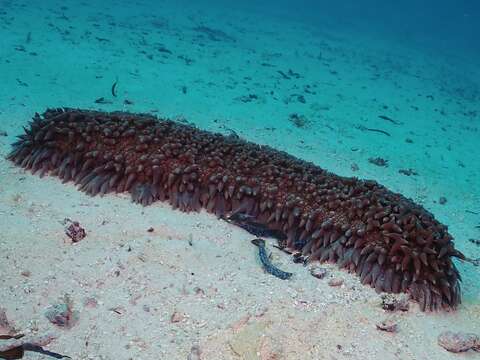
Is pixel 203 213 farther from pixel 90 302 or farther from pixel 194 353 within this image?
pixel 194 353

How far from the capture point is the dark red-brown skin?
377 cm

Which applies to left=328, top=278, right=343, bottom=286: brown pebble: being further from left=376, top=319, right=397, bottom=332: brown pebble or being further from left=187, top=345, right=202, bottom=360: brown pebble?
left=187, top=345, right=202, bottom=360: brown pebble

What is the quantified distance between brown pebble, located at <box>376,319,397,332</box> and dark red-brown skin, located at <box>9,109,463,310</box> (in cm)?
39

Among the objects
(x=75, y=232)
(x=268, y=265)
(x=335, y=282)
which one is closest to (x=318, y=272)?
(x=335, y=282)

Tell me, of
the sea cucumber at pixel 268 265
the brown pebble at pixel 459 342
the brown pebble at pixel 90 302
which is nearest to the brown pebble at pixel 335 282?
the sea cucumber at pixel 268 265

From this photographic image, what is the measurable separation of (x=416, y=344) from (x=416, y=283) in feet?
1.73

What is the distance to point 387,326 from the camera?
346cm

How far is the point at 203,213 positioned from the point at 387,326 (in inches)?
83.9

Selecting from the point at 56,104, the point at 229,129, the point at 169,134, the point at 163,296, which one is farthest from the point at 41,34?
the point at 163,296

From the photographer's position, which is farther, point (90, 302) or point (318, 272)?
point (318, 272)

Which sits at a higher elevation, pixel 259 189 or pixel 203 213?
pixel 259 189

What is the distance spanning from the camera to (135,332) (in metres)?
3.14

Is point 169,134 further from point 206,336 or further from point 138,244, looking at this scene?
point 206,336

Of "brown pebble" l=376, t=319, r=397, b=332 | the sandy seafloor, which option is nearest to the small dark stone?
the sandy seafloor
